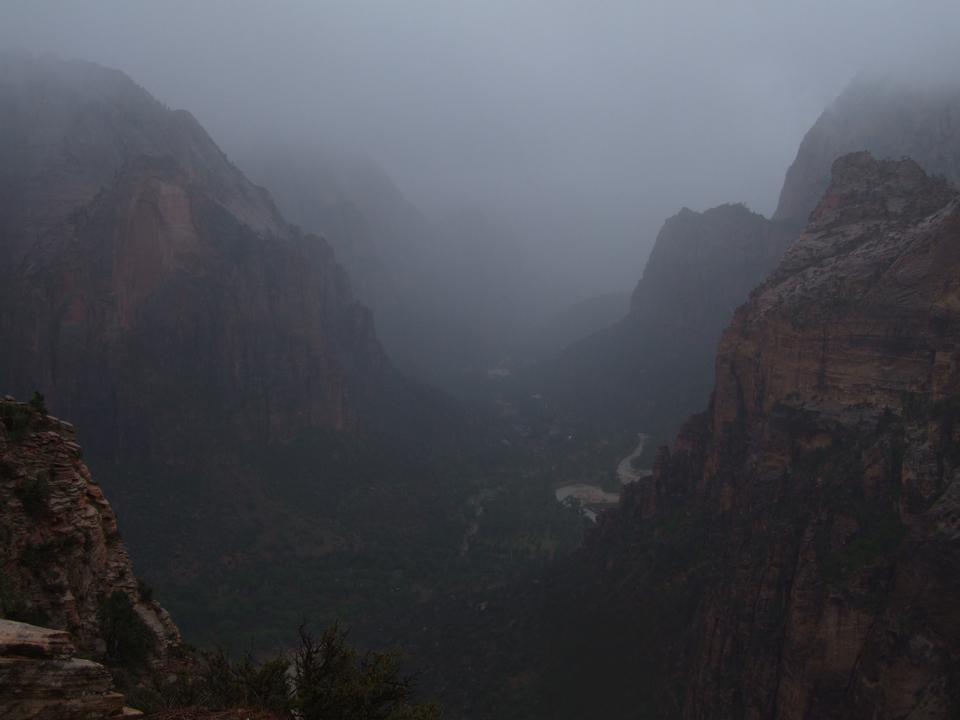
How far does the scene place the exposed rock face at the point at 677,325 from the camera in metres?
133

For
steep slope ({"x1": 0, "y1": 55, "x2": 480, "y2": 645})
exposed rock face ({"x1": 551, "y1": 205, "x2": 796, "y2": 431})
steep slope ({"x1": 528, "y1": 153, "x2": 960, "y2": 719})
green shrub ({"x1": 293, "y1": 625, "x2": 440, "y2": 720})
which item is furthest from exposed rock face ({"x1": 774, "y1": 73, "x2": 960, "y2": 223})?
green shrub ({"x1": 293, "y1": 625, "x2": 440, "y2": 720})

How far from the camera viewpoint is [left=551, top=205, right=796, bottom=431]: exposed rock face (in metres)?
133

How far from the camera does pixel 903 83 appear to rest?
114 m

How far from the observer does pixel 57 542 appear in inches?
826

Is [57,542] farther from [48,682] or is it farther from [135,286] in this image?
[135,286]

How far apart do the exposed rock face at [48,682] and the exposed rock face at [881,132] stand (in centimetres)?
10243

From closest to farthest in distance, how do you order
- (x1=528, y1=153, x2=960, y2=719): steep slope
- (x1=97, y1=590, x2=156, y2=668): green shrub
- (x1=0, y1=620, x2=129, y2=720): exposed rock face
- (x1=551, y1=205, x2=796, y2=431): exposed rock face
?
(x1=0, y1=620, x2=129, y2=720): exposed rock face → (x1=97, y1=590, x2=156, y2=668): green shrub → (x1=528, y1=153, x2=960, y2=719): steep slope → (x1=551, y1=205, x2=796, y2=431): exposed rock face

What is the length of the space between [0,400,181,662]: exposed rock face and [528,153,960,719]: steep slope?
25.4 meters

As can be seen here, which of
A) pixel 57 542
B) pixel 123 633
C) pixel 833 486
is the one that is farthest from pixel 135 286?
pixel 833 486

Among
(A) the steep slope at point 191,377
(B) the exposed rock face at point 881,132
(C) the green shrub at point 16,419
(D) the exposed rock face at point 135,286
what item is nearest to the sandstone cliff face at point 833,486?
(C) the green shrub at point 16,419

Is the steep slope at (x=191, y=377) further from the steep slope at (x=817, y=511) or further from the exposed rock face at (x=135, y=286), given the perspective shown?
the steep slope at (x=817, y=511)

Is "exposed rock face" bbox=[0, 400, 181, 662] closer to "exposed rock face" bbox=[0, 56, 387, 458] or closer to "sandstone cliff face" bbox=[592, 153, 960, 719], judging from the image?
"sandstone cliff face" bbox=[592, 153, 960, 719]

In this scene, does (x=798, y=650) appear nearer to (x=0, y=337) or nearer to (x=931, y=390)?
(x=931, y=390)

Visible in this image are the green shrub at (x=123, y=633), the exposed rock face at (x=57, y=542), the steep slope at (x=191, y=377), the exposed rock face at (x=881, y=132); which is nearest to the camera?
the exposed rock face at (x=57, y=542)
